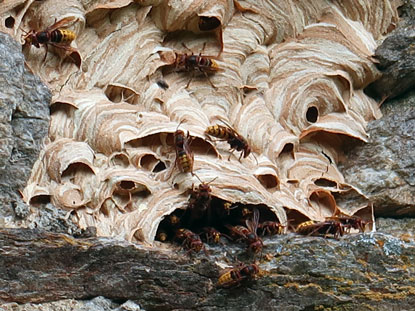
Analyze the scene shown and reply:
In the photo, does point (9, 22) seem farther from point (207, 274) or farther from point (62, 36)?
point (207, 274)

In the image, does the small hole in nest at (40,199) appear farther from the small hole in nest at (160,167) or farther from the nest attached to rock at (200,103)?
the small hole in nest at (160,167)

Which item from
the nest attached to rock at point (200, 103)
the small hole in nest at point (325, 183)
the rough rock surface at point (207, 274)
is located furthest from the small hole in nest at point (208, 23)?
the rough rock surface at point (207, 274)

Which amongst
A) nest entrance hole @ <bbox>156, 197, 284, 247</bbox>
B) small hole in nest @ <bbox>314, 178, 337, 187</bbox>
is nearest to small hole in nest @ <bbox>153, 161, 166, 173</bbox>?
nest entrance hole @ <bbox>156, 197, 284, 247</bbox>

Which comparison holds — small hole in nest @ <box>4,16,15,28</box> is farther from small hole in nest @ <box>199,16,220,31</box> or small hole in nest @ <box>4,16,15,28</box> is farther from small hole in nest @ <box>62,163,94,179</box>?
small hole in nest @ <box>199,16,220,31</box>

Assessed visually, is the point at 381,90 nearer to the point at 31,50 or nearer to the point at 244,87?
the point at 244,87

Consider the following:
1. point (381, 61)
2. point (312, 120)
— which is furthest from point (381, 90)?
point (312, 120)
